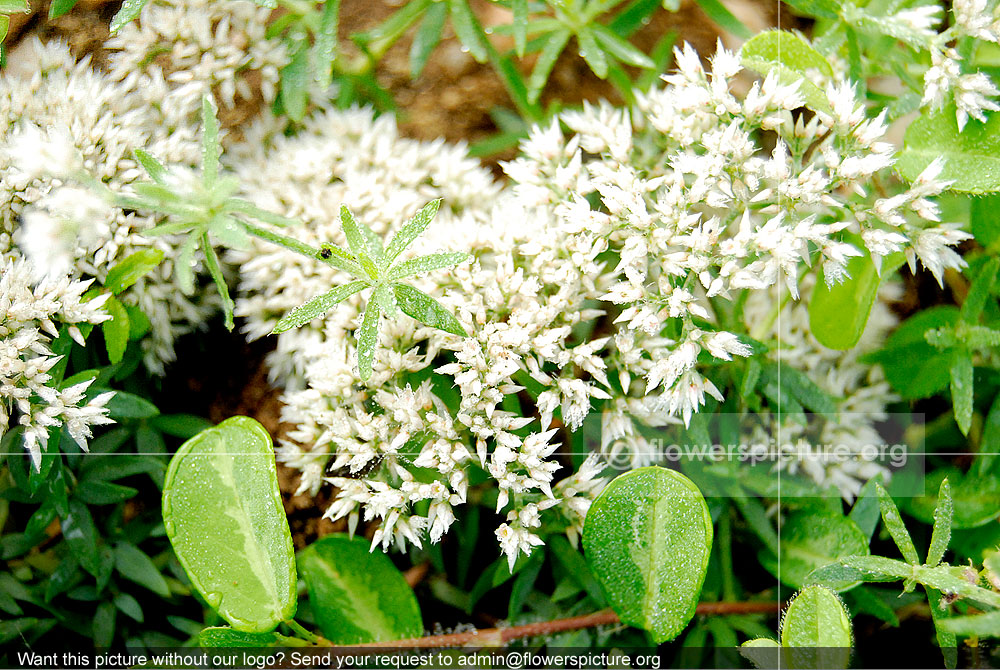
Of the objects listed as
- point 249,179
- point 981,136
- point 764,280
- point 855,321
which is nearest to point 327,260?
point 249,179

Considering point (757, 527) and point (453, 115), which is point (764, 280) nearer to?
point (757, 527)

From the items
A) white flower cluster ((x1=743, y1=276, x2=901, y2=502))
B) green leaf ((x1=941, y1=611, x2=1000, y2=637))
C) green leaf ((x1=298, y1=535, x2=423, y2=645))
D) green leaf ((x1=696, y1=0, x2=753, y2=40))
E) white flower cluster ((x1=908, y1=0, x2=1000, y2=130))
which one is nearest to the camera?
green leaf ((x1=941, y1=611, x2=1000, y2=637))

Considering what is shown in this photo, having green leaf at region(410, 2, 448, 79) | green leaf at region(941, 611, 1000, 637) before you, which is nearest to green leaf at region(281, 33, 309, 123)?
green leaf at region(410, 2, 448, 79)

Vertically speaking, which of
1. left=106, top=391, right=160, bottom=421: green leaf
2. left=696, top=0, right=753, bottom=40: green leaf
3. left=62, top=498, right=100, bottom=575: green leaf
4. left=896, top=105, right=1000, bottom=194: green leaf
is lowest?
left=62, top=498, right=100, bottom=575: green leaf

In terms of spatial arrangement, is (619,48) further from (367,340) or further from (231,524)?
(231,524)

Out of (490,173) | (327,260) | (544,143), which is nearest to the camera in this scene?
(327,260)

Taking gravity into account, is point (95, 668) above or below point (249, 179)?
below

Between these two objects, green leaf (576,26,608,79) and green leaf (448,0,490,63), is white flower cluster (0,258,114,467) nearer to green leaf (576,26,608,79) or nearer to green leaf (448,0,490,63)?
green leaf (448,0,490,63)
